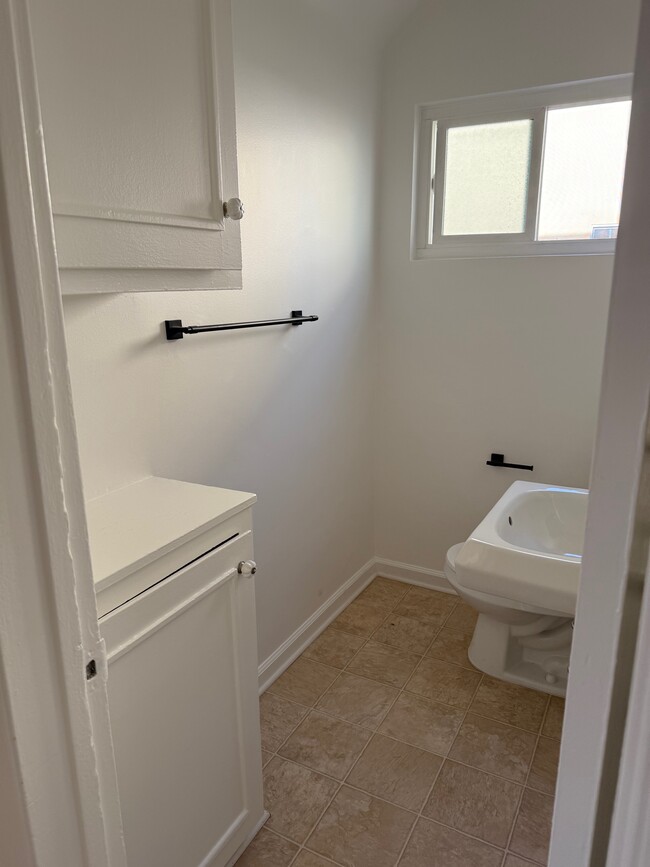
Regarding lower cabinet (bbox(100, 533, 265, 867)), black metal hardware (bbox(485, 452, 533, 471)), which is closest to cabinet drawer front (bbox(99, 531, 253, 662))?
lower cabinet (bbox(100, 533, 265, 867))

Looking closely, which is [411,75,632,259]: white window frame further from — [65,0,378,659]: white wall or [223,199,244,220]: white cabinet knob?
[223,199,244,220]: white cabinet knob

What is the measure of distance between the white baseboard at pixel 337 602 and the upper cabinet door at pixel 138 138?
1455mm

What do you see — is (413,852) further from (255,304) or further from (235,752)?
(255,304)

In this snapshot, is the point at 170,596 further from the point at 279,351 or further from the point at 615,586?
the point at 279,351

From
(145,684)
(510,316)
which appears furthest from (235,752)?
(510,316)

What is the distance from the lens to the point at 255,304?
1.93 meters

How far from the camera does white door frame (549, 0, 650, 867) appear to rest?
1.47 ft

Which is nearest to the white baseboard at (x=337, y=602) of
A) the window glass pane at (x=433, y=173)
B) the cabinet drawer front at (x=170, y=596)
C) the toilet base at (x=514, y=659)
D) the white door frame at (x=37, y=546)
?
the toilet base at (x=514, y=659)

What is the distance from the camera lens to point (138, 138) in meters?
1.05

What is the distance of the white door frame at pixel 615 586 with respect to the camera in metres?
0.45

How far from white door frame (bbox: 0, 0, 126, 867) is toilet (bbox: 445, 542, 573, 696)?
1461 mm

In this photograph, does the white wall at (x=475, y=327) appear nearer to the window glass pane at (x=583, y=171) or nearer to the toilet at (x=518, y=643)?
the window glass pane at (x=583, y=171)

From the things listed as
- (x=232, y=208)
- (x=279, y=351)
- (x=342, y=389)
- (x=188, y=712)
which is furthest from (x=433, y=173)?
(x=188, y=712)

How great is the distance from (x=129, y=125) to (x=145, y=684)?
98 cm
